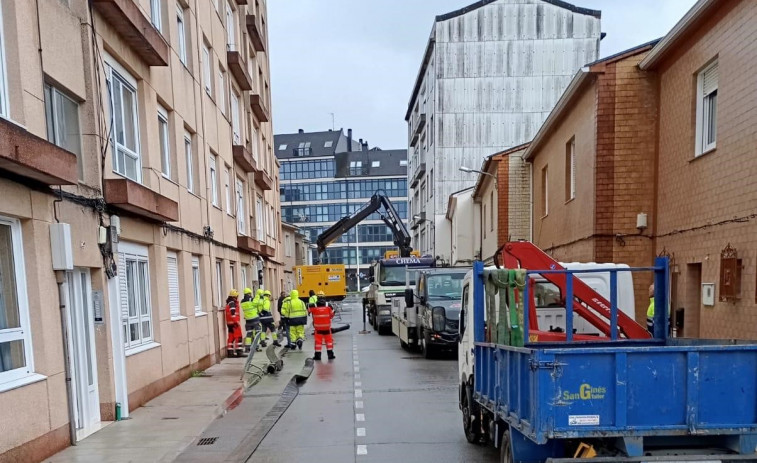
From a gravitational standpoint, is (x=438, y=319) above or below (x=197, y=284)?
below

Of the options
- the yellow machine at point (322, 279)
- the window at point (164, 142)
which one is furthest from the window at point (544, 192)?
the yellow machine at point (322, 279)

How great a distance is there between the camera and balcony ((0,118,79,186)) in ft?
15.8

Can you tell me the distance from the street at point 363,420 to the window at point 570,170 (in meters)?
5.50

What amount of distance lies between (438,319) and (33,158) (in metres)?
9.67

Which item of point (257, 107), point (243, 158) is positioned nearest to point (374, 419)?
point (243, 158)

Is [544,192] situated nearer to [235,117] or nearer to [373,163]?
[235,117]

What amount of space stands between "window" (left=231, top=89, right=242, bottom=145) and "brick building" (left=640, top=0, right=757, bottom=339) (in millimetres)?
13061

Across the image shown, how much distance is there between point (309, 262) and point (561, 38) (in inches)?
1430

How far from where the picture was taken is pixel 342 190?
3009 inches

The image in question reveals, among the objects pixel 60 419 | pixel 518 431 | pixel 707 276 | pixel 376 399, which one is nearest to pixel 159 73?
pixel 60 419

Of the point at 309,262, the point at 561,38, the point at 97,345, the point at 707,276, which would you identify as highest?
the point at 561,38

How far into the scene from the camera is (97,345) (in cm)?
718

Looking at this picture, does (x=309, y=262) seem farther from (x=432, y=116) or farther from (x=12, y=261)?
(x=12, y=261)

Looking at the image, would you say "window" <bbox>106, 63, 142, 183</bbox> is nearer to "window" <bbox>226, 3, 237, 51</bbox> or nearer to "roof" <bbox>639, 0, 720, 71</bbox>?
"roof" <bbox>639, 0, 720, 71</bbox>
